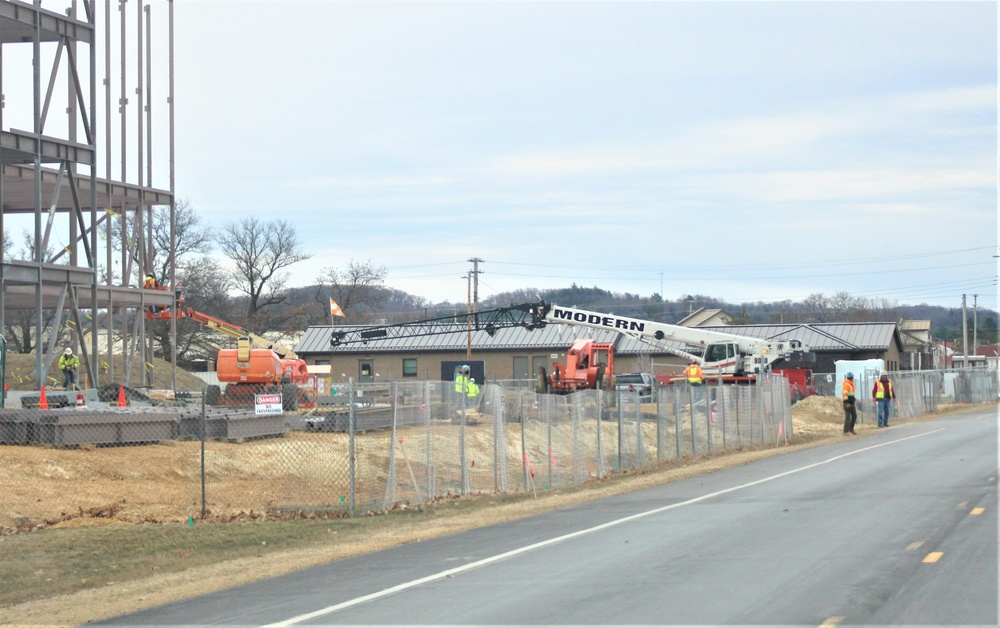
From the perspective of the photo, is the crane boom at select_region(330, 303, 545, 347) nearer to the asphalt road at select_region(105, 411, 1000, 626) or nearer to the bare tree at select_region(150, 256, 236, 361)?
the bare tree at select_region(150, 256, 236, 361)

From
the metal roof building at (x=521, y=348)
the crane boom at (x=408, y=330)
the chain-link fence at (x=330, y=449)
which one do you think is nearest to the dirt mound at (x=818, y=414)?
the chain-link fence at (x=330, y=449)

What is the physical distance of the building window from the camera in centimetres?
7400

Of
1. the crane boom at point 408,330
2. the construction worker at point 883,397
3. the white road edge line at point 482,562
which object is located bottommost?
the white road edge line at point 482,562

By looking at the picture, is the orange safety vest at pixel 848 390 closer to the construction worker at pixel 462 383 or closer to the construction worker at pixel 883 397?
the construction worker at pixel 883 397

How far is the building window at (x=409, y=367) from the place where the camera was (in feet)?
243

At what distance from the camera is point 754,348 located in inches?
1849

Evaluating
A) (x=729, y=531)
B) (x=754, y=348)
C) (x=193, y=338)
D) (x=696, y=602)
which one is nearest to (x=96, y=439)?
(x=729, y=531)

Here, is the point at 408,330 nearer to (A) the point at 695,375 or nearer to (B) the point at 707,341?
(B) the point at 707,341

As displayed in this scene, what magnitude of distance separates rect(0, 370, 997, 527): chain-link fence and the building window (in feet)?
148

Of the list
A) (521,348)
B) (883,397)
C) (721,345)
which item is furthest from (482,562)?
(521,348)

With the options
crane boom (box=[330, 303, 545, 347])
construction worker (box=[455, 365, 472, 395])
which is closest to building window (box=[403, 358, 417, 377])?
crane boom (box=[330, 303, 545, 347])

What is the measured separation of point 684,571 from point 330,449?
14.3 meters

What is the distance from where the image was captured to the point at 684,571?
9.74 meters

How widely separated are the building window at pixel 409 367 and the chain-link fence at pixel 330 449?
4507 centimetres
